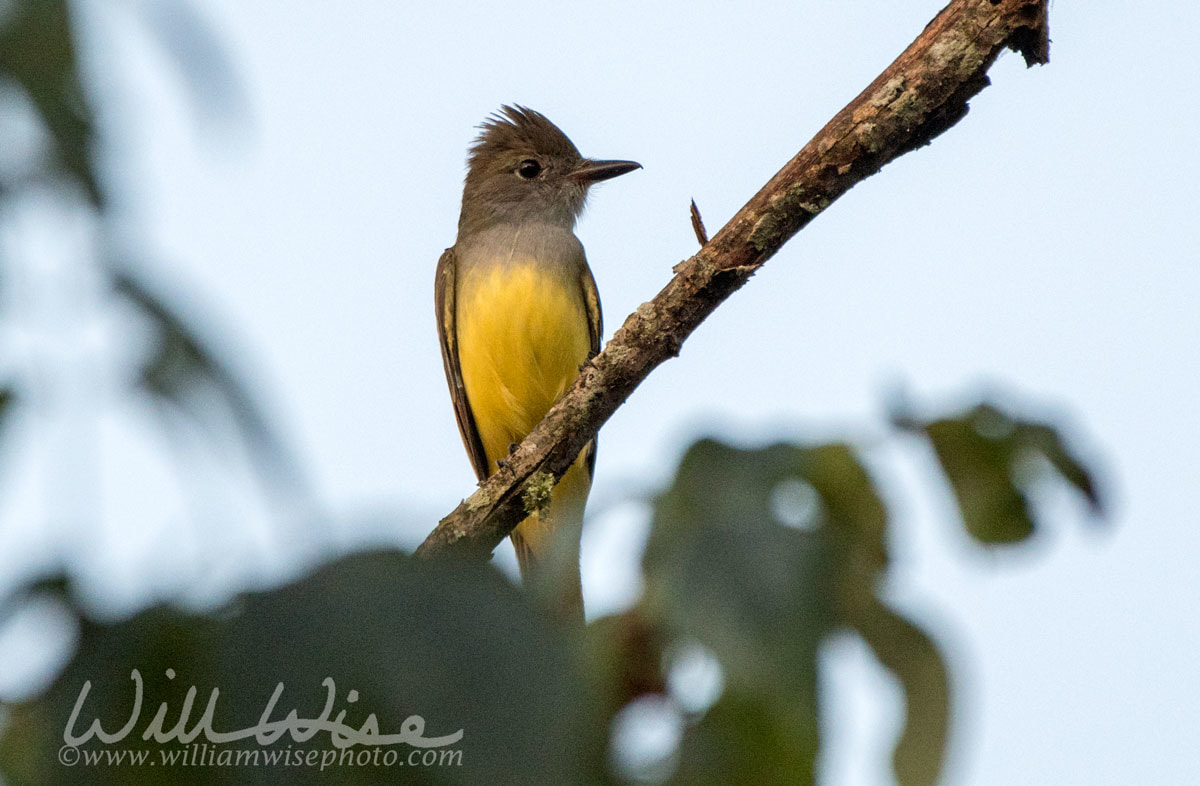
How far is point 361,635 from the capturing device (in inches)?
35.7

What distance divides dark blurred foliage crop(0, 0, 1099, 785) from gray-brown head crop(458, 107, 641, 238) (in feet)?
19.0

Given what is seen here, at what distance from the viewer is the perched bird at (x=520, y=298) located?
5902 millimetres

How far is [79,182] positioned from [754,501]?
67cm

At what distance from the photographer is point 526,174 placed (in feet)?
23.3

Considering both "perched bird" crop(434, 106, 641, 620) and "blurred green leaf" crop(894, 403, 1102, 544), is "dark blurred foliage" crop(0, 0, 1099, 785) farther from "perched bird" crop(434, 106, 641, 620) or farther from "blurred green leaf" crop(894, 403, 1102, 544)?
"perched bird" crop(434, 106, 641, 620)

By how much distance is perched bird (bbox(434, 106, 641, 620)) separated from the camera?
19.4 ft

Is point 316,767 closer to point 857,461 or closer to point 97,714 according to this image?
point 97,714

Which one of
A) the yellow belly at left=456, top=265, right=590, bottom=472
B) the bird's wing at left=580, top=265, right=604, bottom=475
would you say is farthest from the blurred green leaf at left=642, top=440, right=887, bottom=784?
the bird's wing at left=580, top=265, right=604, bottom=475

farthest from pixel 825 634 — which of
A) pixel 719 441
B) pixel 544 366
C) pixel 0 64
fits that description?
pixel 544 366

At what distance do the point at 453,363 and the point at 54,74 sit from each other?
558cm

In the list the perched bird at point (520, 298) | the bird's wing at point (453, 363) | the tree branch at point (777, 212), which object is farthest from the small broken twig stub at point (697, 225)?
the bird's wing at point (453, 363)

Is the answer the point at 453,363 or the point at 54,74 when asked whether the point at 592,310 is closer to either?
the point at 453,363

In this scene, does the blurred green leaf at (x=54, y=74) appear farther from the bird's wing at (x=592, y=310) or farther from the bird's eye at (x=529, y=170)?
the bird's eye at (x=529, y=170)

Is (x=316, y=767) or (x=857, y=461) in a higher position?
(x=857, y=461)
